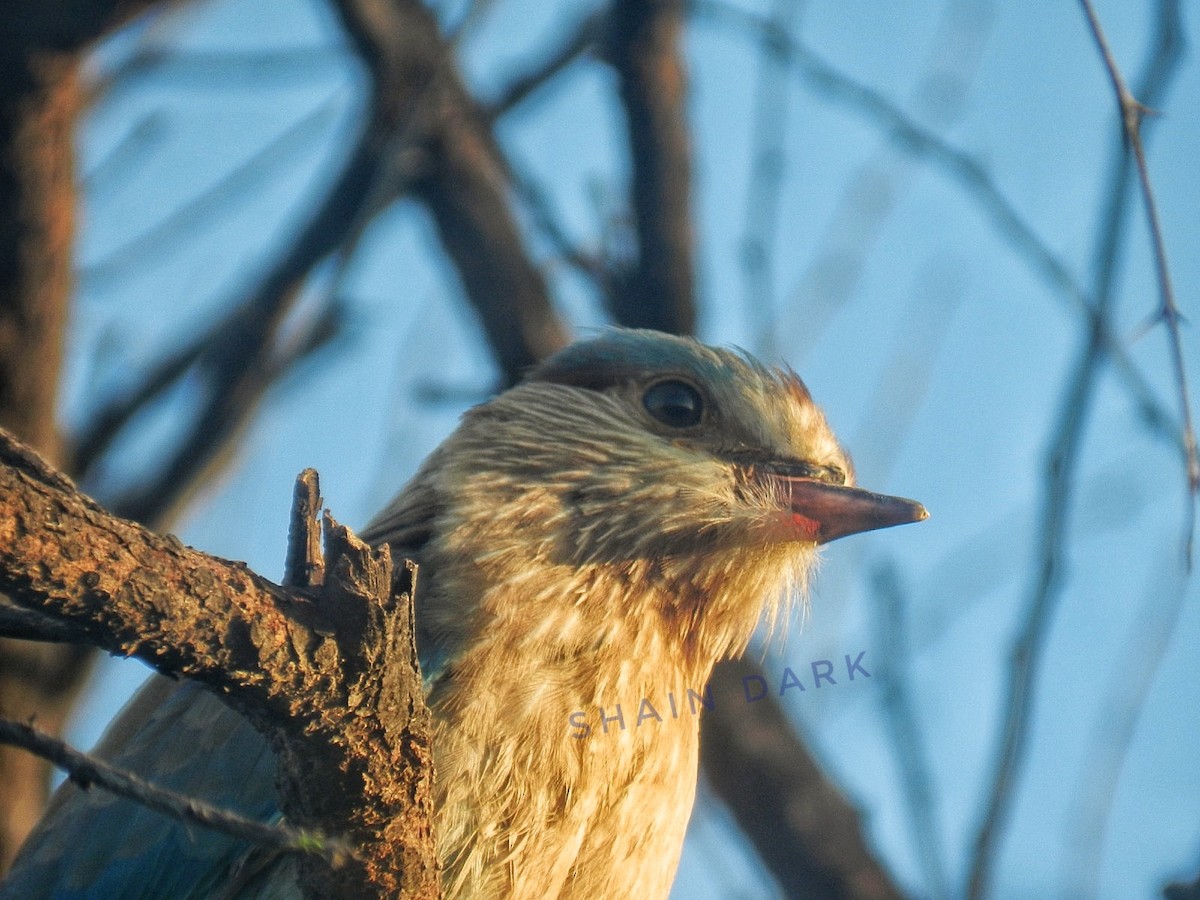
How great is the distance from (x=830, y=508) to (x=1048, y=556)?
0.95 m

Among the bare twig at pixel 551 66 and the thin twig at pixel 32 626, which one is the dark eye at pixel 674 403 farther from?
the bare twig at pixel 551 66

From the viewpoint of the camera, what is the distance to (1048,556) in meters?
2.71

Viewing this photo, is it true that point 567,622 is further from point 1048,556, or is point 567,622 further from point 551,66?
point 551,66

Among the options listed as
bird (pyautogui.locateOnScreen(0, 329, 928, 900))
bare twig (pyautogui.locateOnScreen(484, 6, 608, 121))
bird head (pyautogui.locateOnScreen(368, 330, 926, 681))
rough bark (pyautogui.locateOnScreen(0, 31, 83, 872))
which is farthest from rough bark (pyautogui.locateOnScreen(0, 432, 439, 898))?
bare twig (pyautogui.locateOnScreen(484, 6, 608, 121))

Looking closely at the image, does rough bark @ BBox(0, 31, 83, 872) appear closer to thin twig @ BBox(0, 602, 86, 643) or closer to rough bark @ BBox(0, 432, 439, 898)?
rough bark @ BBox(0, 432, 439, 898)

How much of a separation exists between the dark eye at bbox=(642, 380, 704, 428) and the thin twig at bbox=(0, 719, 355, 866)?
207 centimetres

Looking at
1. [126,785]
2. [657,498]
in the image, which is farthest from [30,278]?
[126,785]

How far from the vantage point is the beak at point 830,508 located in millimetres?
3541

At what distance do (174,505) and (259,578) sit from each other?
12.6 feet

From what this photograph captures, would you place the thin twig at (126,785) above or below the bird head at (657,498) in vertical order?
below

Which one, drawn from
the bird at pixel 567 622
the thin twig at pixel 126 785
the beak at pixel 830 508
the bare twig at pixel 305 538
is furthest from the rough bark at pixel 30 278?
the thin twig at pixel 126 785

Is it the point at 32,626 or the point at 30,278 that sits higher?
the point at 30,278

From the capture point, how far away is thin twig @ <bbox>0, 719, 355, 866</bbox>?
5.75 feet

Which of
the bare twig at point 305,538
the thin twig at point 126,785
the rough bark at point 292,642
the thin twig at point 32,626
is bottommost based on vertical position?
the thin twig at point 126,785
